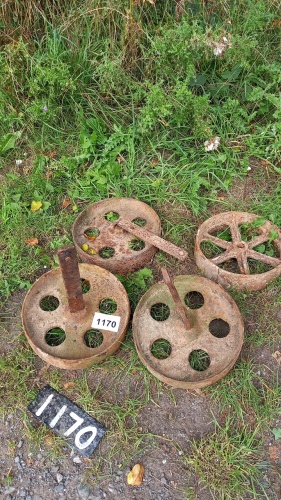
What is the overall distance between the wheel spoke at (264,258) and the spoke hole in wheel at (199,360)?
72 centimetres

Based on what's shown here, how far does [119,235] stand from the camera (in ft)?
10.4

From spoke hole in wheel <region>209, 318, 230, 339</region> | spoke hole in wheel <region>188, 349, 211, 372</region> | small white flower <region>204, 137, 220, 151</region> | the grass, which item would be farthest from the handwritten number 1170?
small white flower <region>204, 137, 220, 151</region>

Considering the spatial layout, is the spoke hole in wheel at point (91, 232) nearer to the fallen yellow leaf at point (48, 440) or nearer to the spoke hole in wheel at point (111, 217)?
the spoke hole in wheel at point (111, 217)

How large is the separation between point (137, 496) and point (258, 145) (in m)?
2.51

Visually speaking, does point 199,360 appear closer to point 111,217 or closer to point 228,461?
point 228,461

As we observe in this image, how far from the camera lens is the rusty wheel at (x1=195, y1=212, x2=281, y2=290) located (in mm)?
2848

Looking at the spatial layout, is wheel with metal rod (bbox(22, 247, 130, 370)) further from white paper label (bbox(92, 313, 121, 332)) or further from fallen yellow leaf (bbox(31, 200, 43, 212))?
fallen yellow leaf (bbox(31, 200, 43, 212))

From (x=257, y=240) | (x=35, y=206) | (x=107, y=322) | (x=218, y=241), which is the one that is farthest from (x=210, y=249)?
(x=35, y=206)

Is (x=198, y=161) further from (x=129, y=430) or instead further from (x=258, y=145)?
(x=129, y=430)

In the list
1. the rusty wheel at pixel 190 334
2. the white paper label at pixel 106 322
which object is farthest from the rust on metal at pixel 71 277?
the rusty wheel at pixel 190 334

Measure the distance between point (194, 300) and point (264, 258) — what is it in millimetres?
515

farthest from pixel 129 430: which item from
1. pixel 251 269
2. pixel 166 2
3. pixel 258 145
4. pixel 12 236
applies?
pixel 166 2

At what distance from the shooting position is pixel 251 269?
3.02 meters

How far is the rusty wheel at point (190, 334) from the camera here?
2523 mm
